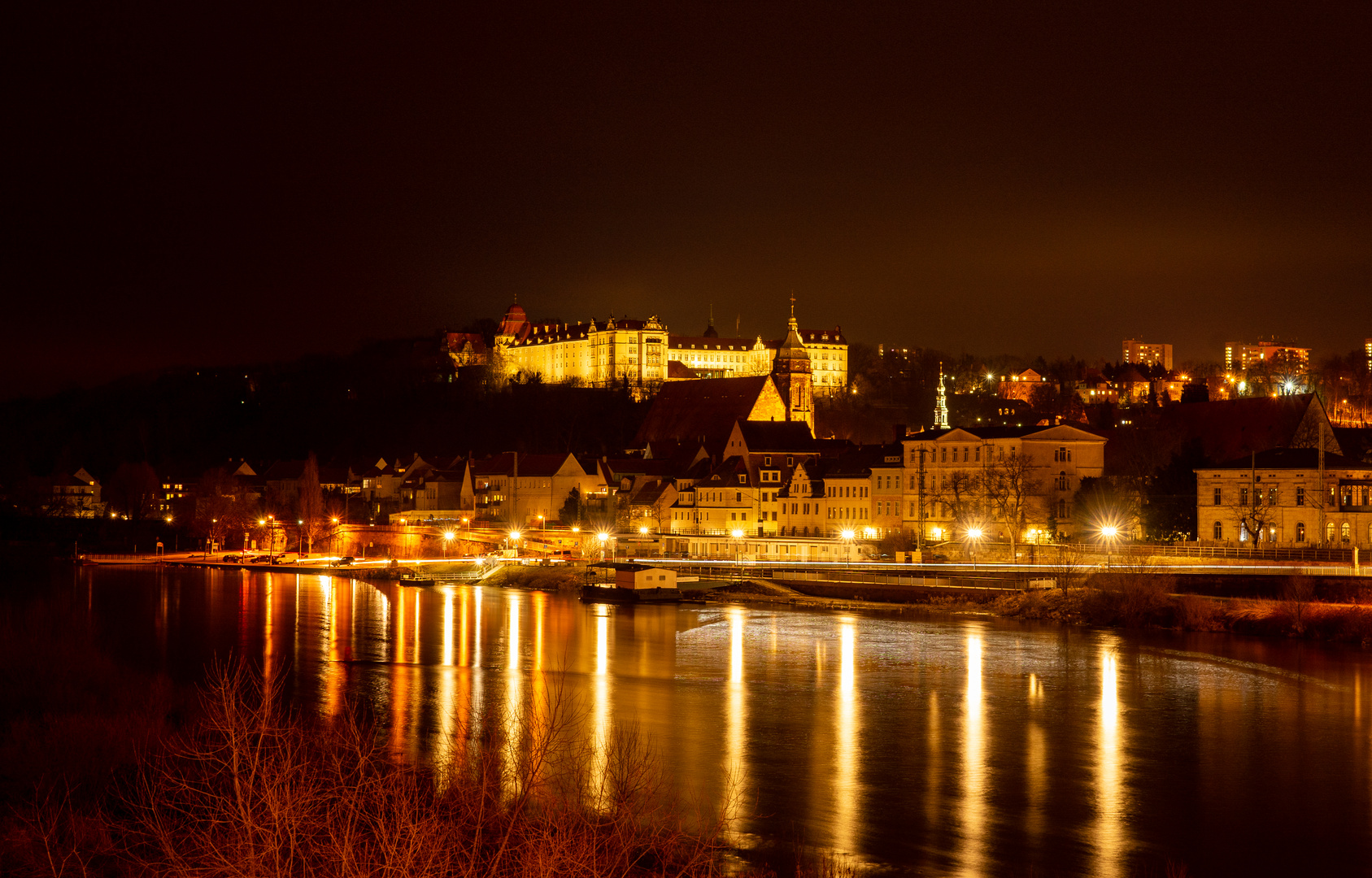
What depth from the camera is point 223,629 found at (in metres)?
35.6

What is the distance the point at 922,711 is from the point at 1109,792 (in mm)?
5531

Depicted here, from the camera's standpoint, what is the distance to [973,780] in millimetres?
19031

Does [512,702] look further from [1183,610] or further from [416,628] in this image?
[1183,610]

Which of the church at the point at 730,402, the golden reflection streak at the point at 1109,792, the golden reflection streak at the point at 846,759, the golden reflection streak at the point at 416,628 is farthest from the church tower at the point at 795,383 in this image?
the golden reflection streak at the point at 1109,792

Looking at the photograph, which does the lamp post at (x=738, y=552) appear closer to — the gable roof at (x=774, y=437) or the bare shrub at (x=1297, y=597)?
the gable roof at (x=774, y=437)

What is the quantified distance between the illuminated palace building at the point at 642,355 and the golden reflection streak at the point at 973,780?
83592mm

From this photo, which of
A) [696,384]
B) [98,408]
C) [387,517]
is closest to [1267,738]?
[387,517]

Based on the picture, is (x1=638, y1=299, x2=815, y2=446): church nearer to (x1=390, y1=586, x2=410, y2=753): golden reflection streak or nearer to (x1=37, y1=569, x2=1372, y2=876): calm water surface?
(x1=37, y1=569, x2=1372, y2=876): calm water surface

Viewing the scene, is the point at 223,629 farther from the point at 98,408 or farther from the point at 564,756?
the point at 98,408

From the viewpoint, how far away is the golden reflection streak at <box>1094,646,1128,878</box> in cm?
1551

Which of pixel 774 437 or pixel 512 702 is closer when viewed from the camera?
pixel 512 702

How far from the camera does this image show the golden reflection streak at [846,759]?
53.5 feet

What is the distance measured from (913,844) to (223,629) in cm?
2481

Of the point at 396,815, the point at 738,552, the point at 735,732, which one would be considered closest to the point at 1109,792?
the point at 735,732
